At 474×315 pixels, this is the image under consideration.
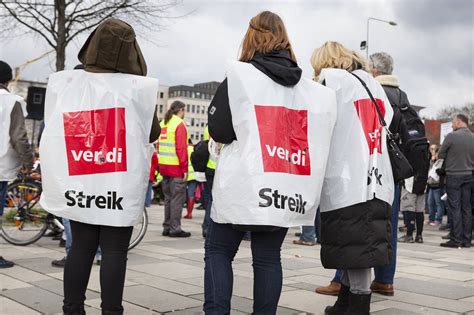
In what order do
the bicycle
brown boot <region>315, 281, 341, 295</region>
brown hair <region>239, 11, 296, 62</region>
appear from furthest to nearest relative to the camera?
1. the bicycle
2. brown boot <region>315, 281, 341, 295</region>
3. brown hair <region>239, 11, 296, 62</region>

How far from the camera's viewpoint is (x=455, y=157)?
366 inches

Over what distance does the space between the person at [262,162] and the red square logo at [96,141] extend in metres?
0.58

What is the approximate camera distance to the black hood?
3.16 m

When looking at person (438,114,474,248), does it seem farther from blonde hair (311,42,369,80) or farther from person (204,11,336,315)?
person (204,11,336,315)

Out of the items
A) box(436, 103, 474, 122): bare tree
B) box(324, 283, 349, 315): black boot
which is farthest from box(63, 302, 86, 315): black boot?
box(436, 103, 474, 122): bare tree

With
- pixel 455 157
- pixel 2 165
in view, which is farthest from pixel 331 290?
pixel 455 157

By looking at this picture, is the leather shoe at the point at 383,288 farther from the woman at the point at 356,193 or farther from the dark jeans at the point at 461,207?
the dark jeans at the point at 461,207

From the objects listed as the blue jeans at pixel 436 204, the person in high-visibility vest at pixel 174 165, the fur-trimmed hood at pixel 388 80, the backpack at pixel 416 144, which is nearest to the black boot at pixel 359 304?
the backpack at pixel 416 144

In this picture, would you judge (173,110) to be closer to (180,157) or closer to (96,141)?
(180,157)

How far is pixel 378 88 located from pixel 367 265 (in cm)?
125

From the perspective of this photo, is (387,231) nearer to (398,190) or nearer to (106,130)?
(398,190)

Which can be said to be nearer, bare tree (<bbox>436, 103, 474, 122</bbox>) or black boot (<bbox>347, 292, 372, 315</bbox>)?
black boot (<bbox>347, 292, 372, 315</bbox>)

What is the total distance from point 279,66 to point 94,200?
130cm

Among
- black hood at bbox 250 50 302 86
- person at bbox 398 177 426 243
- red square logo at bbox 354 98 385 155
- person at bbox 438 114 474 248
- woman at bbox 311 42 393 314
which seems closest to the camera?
black hood at bbox 250 50 302 86
